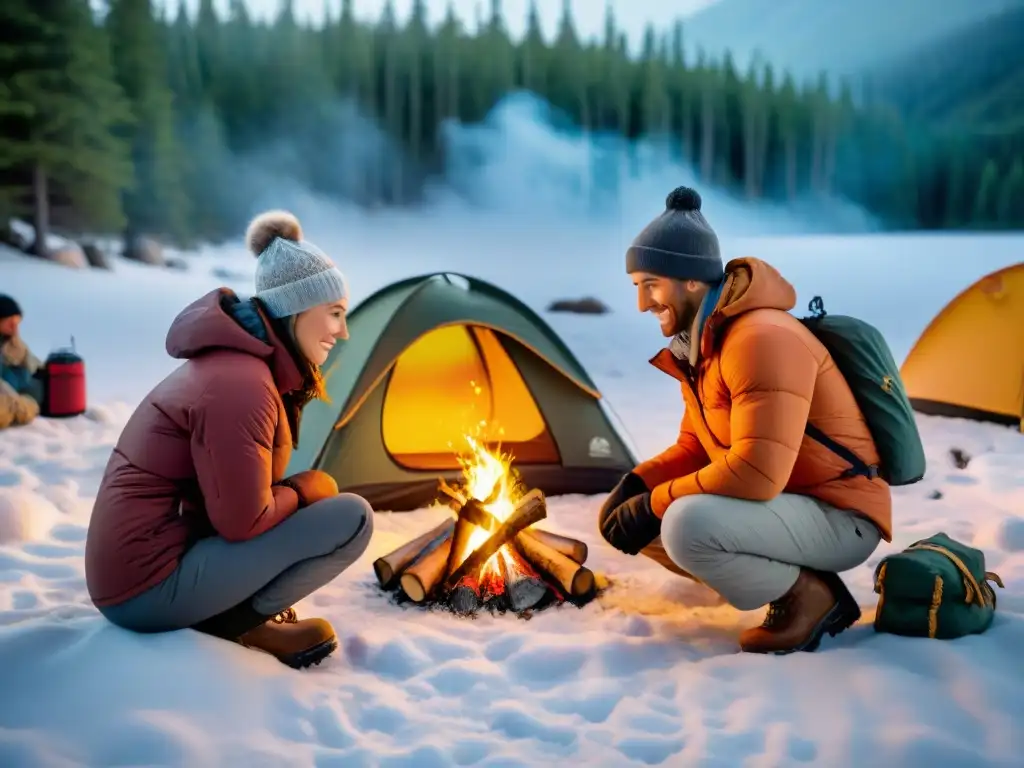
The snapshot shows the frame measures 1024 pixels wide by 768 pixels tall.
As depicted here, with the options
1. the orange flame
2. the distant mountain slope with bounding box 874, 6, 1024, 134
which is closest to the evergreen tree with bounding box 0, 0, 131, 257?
the orange flame

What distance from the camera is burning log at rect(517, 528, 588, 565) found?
136 inches

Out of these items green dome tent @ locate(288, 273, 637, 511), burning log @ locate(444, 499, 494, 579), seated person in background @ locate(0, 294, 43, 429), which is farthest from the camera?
seated person in background @ locate(0, 294, 43, 429)

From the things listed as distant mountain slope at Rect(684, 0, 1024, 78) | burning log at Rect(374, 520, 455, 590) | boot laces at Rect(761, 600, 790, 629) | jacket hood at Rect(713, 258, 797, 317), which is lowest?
burning log at Rect(374, 520, 455, 590)

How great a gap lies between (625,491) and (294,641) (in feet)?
4.00

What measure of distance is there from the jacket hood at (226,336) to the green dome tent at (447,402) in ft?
5.49

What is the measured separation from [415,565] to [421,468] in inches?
52.6

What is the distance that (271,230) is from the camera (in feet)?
8.95

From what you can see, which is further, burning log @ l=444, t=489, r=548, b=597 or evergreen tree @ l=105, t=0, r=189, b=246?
evergreen tree @ l=105, t=0, r=189, b=246

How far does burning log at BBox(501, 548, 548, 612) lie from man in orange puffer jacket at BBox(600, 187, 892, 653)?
0.52 m

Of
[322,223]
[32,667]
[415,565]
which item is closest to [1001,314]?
[415,565]

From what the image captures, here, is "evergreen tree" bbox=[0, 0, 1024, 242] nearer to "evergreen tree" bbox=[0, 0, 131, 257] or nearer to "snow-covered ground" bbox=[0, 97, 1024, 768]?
"evergreen tree" bbox=[0, 0, 131, 257]

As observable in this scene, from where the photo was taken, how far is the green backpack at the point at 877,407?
2.67m

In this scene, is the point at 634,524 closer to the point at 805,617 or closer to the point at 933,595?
the point at 805,617

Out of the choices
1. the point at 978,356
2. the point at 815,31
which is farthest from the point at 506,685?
the point at 815,31
